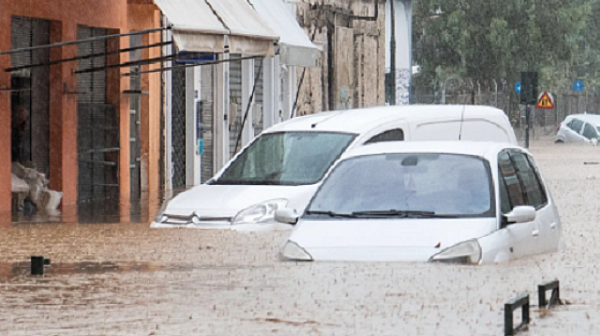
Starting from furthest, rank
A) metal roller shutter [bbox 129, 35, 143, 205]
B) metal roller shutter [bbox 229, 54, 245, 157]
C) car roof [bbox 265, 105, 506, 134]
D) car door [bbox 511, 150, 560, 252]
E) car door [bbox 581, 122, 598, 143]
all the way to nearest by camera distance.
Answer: car door [bbox 581, 122, 598, 143] → metal roller shutter [bbox 229, 54, 245, 157] → metal roller shutter [bbox 129, 35, 143, 205] → car roof [bbox 265, 105, 506, 134] → car door [bbox 511, 150, 560, 252]

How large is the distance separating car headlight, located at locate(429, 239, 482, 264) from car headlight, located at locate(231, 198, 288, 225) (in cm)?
467

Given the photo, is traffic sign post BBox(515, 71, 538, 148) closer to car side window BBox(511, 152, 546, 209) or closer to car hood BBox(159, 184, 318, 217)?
car hood BBox(159, 184, 318, 217)

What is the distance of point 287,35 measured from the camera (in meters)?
28.2

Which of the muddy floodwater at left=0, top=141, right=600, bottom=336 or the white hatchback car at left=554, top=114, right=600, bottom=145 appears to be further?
the white hatchback car at left=554, top=114, right=600, bottom=145

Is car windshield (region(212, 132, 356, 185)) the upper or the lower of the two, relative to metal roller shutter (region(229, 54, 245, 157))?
lower

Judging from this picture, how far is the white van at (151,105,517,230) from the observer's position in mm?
15375

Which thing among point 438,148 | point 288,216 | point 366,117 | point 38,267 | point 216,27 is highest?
point 216,27

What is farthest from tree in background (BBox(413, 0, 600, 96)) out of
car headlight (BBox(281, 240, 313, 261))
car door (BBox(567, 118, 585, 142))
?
car headlight (BBox(281, 240, 313, 261))

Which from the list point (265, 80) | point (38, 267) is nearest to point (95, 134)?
point (265, 80)

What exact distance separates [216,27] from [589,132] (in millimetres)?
38922

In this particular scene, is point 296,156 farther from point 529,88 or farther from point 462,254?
point 529,88


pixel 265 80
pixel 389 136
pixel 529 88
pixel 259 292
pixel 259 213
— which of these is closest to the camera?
pixel 259 292

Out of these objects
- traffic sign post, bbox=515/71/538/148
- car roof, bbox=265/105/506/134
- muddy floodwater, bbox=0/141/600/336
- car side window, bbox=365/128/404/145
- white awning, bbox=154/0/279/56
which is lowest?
muddy floodwater, bbox=0/141/600/336

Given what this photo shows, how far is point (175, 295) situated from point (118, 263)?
8.55 feet
